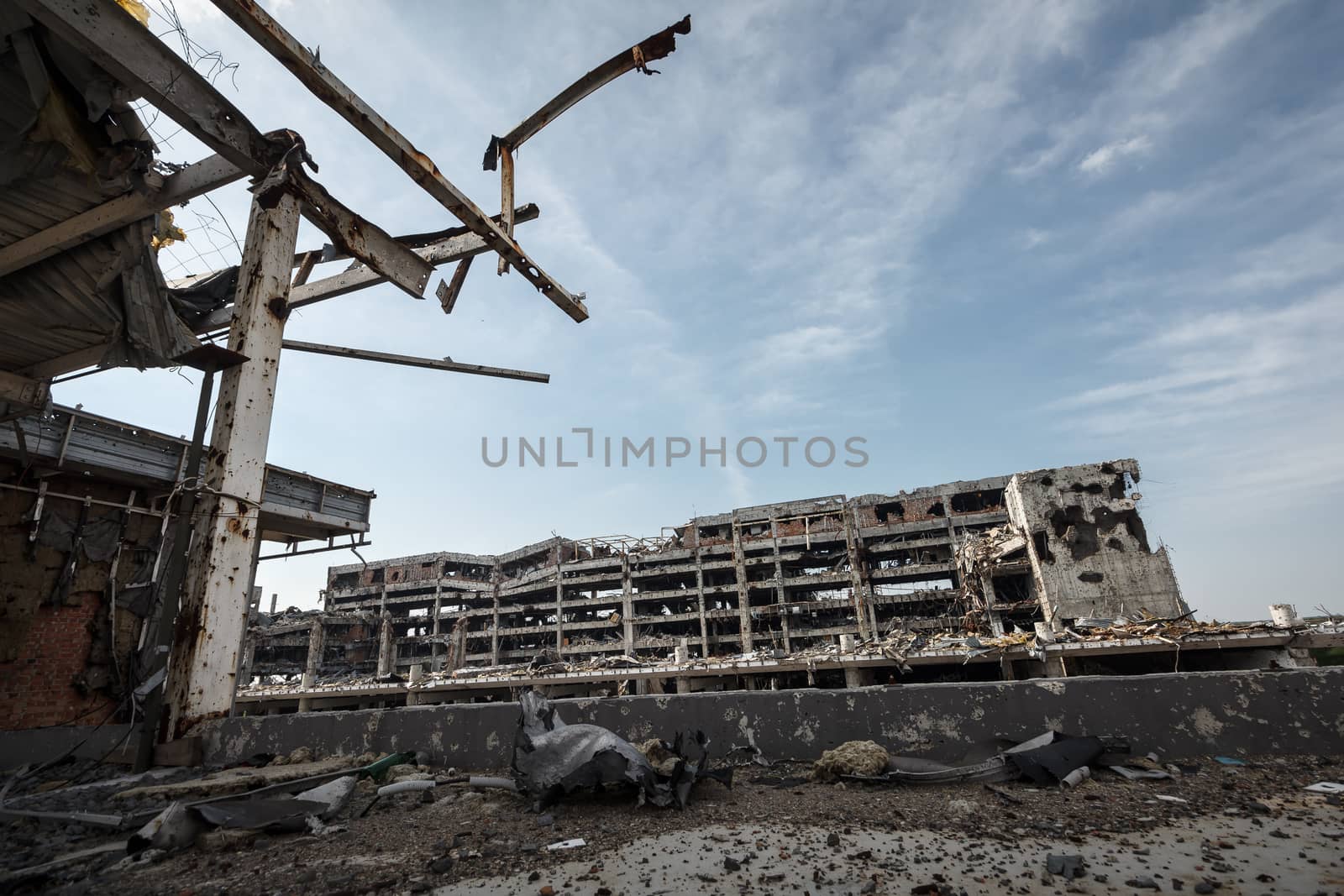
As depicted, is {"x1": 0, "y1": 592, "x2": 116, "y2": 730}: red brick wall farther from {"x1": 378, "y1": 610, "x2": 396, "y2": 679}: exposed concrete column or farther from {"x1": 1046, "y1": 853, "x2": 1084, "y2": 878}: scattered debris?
{"x1": 378, "y1": 610, "x2": 396, "y2": 679}: exposed concrete column

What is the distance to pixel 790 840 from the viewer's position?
211 centimetres

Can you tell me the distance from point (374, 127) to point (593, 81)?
1609mm

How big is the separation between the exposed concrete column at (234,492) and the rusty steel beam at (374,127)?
1.09 meters

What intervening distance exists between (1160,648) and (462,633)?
36.9 m

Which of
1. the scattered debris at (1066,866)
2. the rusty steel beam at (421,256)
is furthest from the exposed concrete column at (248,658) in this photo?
the scattered debris at (1066,866)

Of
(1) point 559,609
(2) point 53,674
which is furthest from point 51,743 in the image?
(1) point 559,609

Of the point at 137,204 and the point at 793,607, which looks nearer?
the point at 137,204

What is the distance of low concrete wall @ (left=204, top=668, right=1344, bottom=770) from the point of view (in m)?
2.85

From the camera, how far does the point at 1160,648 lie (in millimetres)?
12680

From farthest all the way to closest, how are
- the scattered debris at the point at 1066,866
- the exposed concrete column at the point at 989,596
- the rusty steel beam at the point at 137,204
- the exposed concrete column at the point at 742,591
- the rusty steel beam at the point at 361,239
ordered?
the exposed concrete column at the point at 742,591, the exposed concrete column at the point at 989,596, the rusty steel beam at the point at 361,239, the rusty steel beam at the point at 137,204, the scattered debris at the point at 1066,866

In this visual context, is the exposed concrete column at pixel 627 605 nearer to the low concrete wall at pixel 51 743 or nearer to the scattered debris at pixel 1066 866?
the low concrete wall at pixel 51 743

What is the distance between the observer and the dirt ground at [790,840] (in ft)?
5.74

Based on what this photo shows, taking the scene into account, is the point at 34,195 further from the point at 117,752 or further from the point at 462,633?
the point at 462,633

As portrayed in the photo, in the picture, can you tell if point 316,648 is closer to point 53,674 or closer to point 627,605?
point 627,605
